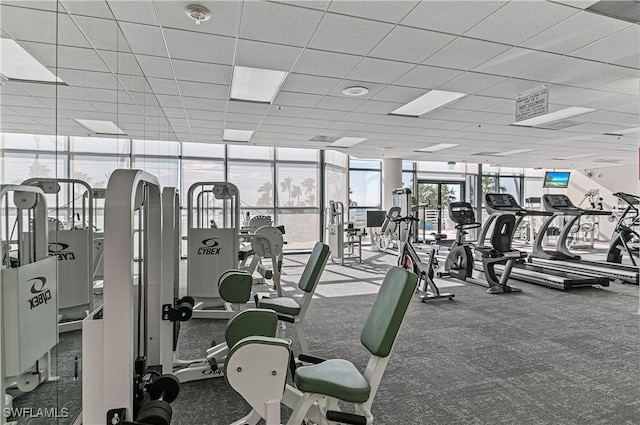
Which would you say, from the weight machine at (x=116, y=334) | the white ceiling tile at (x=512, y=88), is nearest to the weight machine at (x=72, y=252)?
the weight machine at (x=116, y=334)

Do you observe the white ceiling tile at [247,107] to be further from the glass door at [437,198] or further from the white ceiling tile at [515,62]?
the glass door at [437,198]

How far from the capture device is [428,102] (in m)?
5.32

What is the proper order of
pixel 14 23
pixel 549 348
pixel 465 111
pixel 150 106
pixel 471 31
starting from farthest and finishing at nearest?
1. pixel 465 111
2. pixel 150 106
3. pixel 549 348
4. pixel 471 31
5. pixel 14 23

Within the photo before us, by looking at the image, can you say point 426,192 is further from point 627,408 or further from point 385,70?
point 627,408

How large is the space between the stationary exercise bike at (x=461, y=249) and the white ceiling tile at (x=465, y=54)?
2.87 m

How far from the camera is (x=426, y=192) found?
40.0ft

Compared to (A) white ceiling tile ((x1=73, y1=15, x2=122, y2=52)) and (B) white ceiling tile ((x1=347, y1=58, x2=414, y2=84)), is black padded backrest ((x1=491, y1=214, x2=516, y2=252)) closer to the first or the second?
(B) white ceiling tile ((x1=347, y1=58, x2=414, y2=84))

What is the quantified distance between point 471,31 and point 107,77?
124 inches

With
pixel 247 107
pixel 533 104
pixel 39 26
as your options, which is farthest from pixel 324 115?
pixel 39 26

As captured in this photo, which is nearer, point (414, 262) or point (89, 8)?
point (89, 8)

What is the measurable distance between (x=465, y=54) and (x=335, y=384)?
3.23m

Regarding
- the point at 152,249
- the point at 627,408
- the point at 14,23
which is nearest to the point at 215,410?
the point at 152,249

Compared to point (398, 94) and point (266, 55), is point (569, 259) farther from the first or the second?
point (266, 55)

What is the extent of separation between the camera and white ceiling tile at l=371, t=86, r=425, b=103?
4.57m
